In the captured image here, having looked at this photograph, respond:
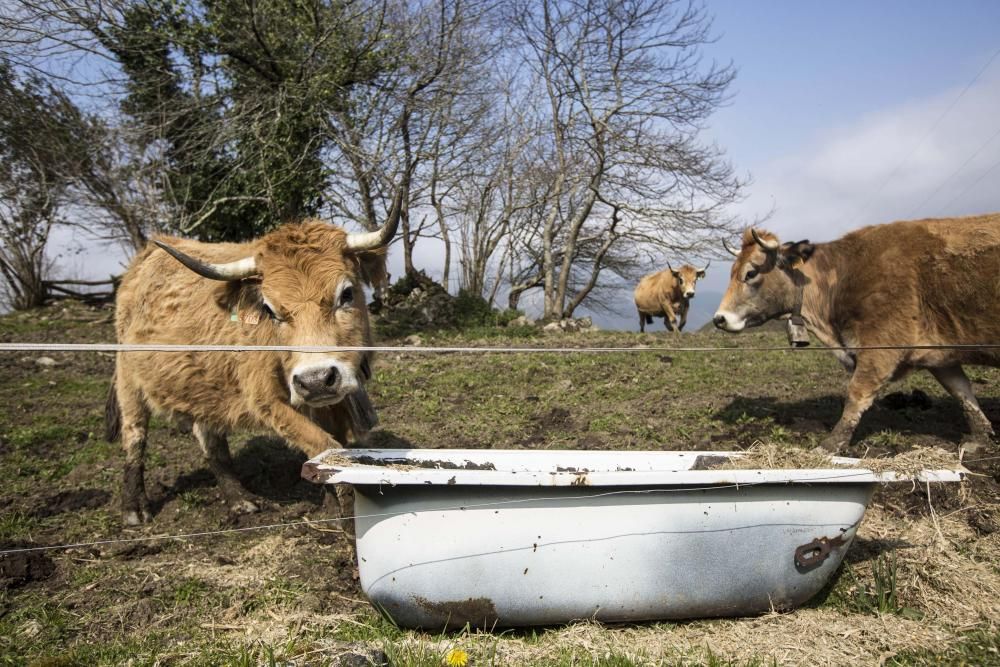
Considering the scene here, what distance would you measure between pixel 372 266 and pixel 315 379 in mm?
1379

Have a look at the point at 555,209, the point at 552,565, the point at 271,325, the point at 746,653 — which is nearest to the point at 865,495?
the point at 746,653

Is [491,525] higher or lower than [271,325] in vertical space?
lower

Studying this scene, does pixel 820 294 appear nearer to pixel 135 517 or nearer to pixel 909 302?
pixel 909 302

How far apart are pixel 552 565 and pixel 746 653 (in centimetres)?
89

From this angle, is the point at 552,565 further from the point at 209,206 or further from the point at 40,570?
the point at 209,206

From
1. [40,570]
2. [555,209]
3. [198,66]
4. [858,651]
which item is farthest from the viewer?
[555,209]

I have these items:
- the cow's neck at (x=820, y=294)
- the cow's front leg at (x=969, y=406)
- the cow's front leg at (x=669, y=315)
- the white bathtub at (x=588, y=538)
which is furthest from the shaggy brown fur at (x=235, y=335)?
the cow's front leg at (x=669, y=315)

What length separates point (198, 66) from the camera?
11383 millimetres

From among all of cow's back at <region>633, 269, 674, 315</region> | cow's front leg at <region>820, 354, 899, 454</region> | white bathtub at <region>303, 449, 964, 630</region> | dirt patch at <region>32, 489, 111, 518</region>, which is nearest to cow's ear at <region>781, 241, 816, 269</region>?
cow's front leg at <region>820, 354, 899, 454</region>

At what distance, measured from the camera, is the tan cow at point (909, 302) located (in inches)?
198

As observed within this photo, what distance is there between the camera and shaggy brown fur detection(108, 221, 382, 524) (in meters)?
3.97

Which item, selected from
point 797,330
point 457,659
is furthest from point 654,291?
point 457,659

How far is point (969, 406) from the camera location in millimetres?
5359

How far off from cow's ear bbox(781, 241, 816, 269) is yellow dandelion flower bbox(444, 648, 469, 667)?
4.99 m
